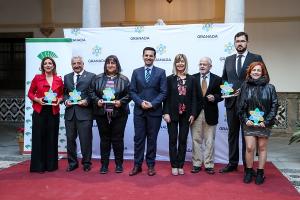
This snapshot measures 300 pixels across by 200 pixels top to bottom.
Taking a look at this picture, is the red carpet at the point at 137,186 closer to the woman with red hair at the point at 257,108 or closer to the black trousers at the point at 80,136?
the black trousers at the point at 80,136

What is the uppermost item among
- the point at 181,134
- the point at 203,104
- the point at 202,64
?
the point at 202,64

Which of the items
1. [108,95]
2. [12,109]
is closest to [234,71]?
[108,95]

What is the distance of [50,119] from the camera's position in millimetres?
6816

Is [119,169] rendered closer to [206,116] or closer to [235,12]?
[206,116]

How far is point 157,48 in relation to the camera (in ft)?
24.9

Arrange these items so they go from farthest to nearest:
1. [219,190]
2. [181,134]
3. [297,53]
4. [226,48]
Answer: [297,53] → [226,48] → [181,134] → [219,190]

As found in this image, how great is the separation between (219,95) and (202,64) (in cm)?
55

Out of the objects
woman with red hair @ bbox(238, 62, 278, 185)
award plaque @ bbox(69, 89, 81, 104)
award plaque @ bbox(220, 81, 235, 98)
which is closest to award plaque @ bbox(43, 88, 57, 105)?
award plaque @ bbox(69, 89, 81, 104)

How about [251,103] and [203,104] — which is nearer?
[251,103]

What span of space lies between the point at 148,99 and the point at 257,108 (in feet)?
5.27

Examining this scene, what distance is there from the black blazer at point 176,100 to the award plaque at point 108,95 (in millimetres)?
804

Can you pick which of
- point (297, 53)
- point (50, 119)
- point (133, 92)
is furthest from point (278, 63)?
point (50, 119)

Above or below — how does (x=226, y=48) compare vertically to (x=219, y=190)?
above

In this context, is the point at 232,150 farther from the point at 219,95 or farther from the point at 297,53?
the point at 297,53
